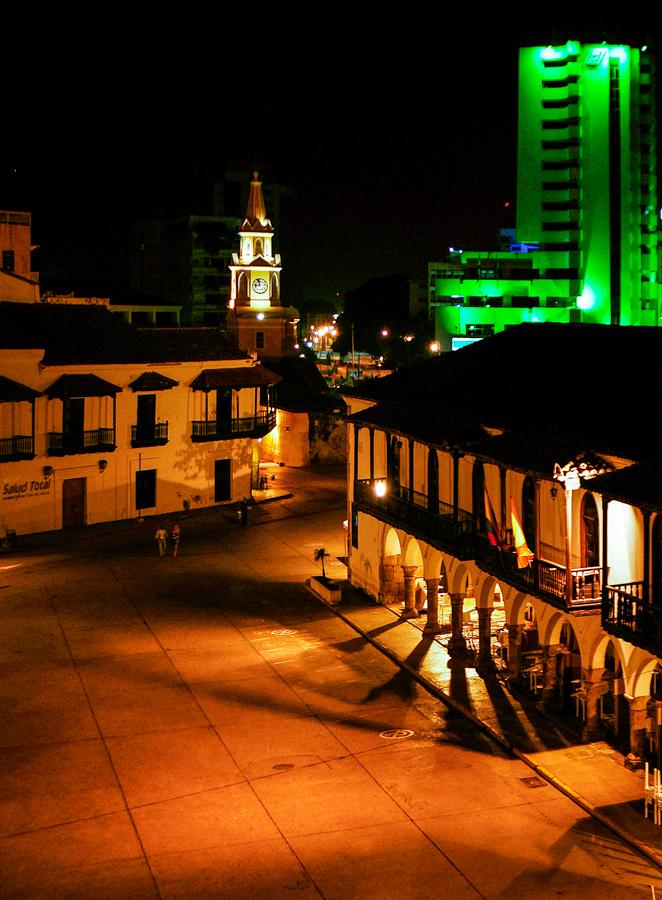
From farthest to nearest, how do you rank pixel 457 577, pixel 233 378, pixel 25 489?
pixel 233 378 → pixel 25 489 → pixel 457 577

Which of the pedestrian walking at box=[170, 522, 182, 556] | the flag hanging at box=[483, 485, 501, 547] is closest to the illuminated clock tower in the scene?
the pedestrian walking at box=[170, 522, 182, 556]

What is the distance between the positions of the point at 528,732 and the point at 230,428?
105ft

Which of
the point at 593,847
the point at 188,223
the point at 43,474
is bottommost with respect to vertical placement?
the point at 593,847

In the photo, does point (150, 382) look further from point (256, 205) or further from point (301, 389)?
point (256, 205)

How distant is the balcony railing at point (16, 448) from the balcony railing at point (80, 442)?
1.06 meters

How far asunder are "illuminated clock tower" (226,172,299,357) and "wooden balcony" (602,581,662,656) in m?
57.9

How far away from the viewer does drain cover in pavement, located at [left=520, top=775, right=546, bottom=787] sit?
21594 millimetres

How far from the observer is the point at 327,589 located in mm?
35812

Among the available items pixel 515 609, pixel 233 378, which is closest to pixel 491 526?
pixel 515 609

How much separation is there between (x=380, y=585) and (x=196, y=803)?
15.5 m

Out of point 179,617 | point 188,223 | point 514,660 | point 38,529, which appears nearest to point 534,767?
point 514,660

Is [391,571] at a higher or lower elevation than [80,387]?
lower

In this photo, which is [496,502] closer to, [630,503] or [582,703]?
[582,703]

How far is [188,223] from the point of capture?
393 ft
